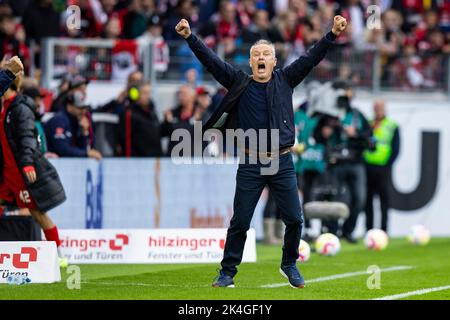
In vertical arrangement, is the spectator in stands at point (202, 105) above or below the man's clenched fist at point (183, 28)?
below

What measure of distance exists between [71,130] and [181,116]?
285 cm

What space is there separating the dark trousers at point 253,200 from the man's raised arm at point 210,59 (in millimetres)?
872

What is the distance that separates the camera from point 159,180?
60.6 ft

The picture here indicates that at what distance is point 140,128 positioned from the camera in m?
18.8

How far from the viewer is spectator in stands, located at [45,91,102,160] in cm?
1680

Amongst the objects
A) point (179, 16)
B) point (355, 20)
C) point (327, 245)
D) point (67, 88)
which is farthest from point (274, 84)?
point (355, 20)

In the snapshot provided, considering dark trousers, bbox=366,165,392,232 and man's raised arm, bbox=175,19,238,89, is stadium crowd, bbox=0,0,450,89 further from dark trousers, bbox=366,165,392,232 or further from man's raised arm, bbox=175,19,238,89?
man's raised arm, bbox=175,19,238,89

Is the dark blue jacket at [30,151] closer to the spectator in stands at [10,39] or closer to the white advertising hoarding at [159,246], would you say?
the white advertising hoarding at [159,246]

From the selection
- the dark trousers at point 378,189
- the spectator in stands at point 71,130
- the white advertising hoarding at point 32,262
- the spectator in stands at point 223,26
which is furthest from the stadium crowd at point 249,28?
the white advertising hoarding at point 32,262

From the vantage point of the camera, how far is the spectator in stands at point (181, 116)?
19.3 meters

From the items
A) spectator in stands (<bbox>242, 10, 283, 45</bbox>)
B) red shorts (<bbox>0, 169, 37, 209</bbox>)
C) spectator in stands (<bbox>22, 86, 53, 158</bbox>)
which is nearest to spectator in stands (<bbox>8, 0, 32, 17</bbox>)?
spectator in stands (<bbox>22, 86, 53, 158</bbox>)

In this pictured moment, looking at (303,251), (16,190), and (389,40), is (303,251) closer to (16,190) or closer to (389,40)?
(16,190)
